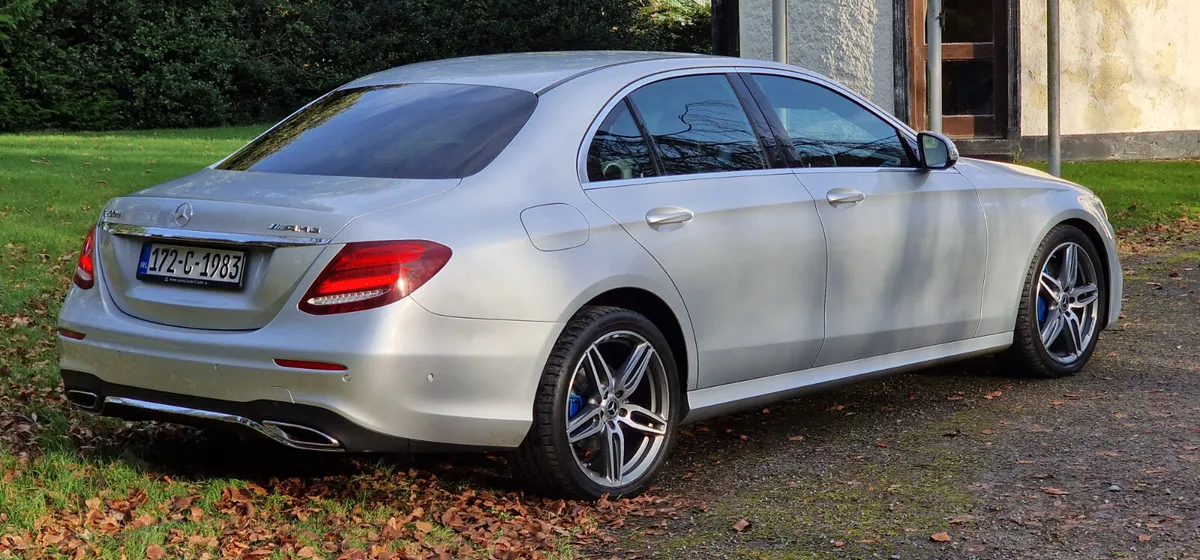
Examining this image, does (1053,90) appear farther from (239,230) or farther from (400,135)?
(239,230)

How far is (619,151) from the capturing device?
525 cm

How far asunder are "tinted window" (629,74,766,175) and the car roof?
0.47 feet

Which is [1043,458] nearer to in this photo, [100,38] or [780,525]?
[780,525]


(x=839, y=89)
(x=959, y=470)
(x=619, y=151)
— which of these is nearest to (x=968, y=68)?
(x=839, y=89)

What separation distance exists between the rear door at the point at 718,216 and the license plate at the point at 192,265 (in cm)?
124

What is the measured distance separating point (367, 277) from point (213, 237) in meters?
0.57

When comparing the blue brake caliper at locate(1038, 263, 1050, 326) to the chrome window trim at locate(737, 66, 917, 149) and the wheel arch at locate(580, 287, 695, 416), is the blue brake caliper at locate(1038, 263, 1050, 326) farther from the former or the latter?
the wheel arch at locate(580, 287, 695, 416)

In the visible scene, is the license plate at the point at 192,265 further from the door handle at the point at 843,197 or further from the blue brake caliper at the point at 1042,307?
the blue brake caliper at the point at 1042,307

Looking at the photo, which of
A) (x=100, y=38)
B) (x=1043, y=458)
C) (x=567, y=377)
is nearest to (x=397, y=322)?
(x=567, y=377)

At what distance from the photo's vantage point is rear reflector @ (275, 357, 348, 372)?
4.41 metres

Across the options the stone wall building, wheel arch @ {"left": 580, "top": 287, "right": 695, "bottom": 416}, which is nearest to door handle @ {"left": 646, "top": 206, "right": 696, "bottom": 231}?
wheel arch @ {"left": 580, "top": 287, "right": 695, "bottom": 416}

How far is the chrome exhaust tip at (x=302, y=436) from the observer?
14.9ft

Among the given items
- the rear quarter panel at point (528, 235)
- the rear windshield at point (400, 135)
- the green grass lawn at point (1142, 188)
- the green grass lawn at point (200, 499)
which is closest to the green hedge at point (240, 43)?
the green grass lawn at point (1142, 188)

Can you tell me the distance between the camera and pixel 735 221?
5.43 metres
